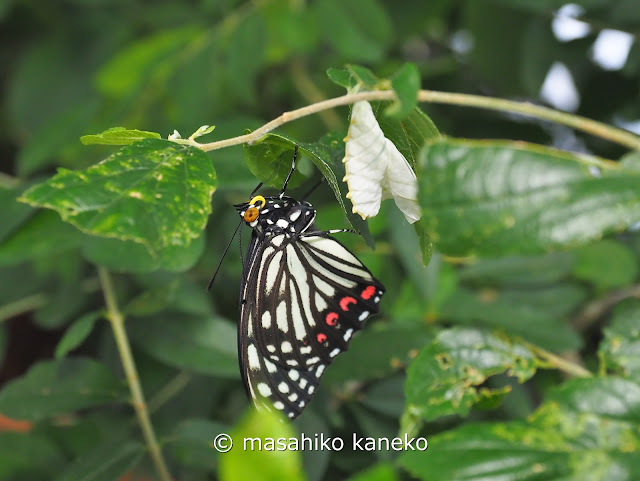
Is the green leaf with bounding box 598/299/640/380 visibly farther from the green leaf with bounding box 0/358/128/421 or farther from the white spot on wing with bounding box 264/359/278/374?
the green leaf with bounding box 0/358/128/421

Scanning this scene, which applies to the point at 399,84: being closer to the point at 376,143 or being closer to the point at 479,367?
the point at 376,143

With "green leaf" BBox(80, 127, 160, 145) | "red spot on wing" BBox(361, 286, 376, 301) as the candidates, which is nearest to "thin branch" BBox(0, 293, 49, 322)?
"red spot on wing" BBox(361, 286, 376, 301)

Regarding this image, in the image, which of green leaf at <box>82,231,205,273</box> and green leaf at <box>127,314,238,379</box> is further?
green leaf at <box>127,314,238,379</box>

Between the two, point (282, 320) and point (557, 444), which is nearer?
point (557, 444)

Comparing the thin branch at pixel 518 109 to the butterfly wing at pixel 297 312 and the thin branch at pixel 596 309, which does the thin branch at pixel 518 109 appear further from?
the thin branch at pixel 596 309

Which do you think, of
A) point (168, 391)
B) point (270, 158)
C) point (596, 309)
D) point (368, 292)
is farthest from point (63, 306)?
point (596, 309)

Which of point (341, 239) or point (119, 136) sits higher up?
point (119, 136)

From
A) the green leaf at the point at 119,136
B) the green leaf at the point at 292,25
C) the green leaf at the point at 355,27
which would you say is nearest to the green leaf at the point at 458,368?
the green leaf at the point at 119,136

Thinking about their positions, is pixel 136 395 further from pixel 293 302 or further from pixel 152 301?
pixel 293 302
